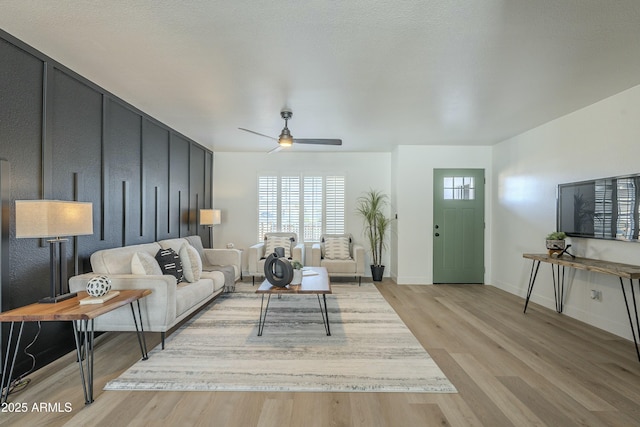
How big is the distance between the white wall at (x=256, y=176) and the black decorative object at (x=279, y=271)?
10.3 ft

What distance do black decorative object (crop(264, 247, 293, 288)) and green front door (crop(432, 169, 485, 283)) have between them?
3.44m

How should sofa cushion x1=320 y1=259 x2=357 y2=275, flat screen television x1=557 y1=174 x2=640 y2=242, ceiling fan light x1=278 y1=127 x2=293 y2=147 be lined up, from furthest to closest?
1. sofa cushion x1=320 y1=259 x2=357 y2=275
2. ceiling fan light x1=278 y1=127 x2=293 y2=147
3. flat screen television x1=557 y1=174 x2=640 y2=242

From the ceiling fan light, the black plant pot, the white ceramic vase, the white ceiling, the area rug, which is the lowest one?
the area rug

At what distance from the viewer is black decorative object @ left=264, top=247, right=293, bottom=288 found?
3.23 metres

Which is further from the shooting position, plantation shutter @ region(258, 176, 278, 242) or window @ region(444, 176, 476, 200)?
plantation shutter @ region(258, 176, 278, 242)

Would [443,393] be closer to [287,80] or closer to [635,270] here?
[635,270]

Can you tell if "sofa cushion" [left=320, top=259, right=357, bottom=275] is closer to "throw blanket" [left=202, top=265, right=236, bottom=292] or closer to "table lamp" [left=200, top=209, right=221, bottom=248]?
"throw blanket" [left=202, top=265, right=236, bottom=292]

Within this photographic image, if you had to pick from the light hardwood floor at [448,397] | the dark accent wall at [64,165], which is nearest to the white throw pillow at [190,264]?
the dark accent wall at [64,165]

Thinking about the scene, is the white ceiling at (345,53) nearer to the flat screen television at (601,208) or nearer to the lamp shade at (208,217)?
the flat screen television at (601,208)

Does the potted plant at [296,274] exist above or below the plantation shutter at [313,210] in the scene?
below

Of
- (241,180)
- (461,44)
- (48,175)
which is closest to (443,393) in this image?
(461,44)

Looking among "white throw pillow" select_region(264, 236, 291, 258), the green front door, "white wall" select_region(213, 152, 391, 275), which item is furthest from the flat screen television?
"white throw pillow" select_region(264, 236, 291, 258)

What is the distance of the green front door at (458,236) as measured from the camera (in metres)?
5.61

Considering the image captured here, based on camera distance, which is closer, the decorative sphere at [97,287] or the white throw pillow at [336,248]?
the decorative sphere at [97,287]
